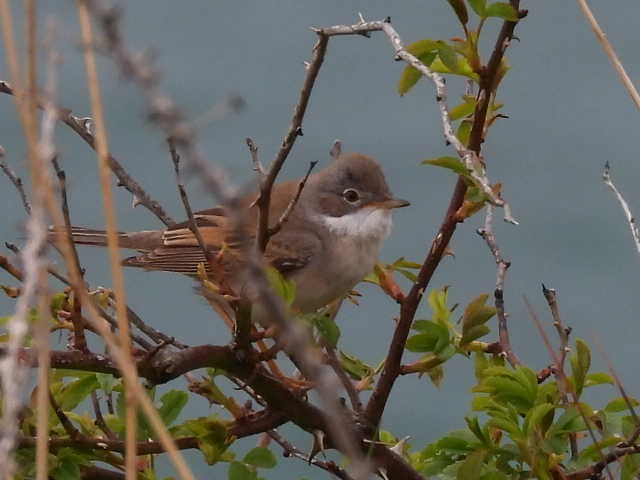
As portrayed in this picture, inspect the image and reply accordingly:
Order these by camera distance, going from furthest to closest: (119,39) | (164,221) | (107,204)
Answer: (164,221), (107,204), (119,39)

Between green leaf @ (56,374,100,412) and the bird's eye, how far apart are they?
2209 mm

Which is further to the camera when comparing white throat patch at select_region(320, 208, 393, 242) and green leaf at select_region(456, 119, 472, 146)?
white throat patch at select_region(320, 208, 393, 242)

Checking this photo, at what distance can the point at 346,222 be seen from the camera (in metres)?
4.52

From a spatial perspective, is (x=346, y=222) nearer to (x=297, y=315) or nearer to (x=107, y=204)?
(x=297, y=315)

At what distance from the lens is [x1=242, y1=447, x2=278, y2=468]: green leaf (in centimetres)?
239

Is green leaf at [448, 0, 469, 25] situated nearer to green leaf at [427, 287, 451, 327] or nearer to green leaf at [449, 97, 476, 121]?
green leaf at [449, 97, 476, 121]

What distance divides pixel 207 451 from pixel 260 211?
565mm

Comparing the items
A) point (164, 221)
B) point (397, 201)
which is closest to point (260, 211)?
point (164, 221)

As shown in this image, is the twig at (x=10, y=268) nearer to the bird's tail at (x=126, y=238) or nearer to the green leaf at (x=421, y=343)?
the green leaf at (x=421, y=343)

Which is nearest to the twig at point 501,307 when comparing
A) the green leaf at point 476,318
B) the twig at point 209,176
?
the green leaf at point 476,318

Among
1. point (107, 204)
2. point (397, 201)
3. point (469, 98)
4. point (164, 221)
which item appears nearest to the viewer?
point (107, 204)

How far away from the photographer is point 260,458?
240 centimetres

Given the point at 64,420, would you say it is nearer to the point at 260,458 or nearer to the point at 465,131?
the point at 260,458

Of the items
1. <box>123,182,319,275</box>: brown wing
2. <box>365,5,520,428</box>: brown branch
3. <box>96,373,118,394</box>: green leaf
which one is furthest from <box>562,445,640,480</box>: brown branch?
<box>123,182,319,275</box>: brown wing
